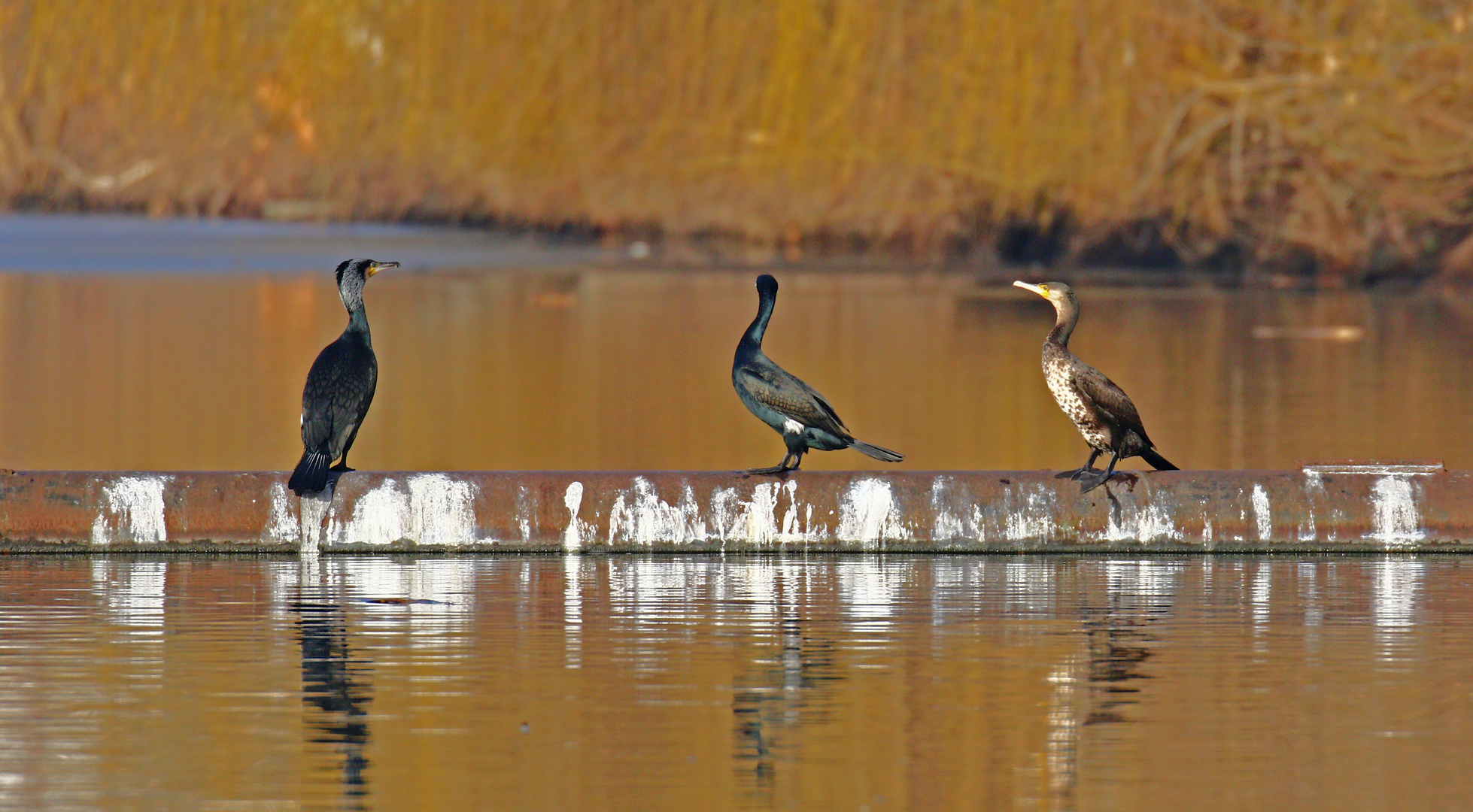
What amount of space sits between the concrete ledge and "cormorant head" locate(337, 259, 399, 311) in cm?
77

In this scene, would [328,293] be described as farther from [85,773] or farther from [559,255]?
→ [85,773]

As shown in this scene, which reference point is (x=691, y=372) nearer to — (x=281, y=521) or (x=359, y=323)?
(x=359, y=323)

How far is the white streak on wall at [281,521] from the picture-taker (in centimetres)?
985

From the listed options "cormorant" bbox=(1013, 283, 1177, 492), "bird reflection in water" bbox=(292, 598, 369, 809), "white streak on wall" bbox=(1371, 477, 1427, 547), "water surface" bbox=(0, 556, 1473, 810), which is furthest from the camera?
"white streak on wall" bbox=(1371, 477, 1427, 547)

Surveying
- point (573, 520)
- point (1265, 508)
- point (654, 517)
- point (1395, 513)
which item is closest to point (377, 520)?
point (573, 520)

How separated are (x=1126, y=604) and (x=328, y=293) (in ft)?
88.0

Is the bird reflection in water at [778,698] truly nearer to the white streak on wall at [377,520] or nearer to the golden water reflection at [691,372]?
the white streak on wall at [377,520]

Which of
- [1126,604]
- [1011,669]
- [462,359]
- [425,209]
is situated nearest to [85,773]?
[1011,669]

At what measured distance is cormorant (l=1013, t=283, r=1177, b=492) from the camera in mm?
9742

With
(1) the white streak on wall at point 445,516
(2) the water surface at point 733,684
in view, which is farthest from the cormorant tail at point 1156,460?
(1) the white streak on wall at point 445,516

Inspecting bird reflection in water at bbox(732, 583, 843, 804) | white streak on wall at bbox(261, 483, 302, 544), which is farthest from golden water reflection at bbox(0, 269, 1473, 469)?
bird reflection in water at bbox(732, 583, 843, 804)

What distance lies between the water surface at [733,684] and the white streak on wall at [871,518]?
7.3 inches

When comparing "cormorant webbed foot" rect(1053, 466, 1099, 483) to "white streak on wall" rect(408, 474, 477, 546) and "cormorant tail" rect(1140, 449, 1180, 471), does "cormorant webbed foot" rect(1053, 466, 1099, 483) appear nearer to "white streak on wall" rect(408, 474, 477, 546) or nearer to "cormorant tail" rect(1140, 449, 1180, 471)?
"cormorant tail" rect(1140, 449, 1180, 471)

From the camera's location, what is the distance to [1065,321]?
1017 cm
